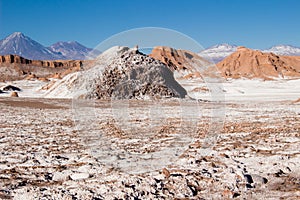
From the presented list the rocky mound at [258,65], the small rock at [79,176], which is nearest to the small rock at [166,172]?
the small rock at [79,176]

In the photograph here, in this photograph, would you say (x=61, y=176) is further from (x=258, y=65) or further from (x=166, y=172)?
(x=258, y=65)

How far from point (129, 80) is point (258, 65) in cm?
11041

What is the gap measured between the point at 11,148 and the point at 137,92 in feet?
65.9

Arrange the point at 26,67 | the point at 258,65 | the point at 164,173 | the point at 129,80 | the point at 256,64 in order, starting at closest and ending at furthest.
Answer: the point at 164,173 < the point at 129,80 < the point at 258,65 < the point at 256,64 < the point at 26,67

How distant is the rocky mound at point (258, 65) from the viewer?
120950mm

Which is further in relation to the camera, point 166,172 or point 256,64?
point 256,64

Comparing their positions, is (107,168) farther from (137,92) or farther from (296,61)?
(296,61)

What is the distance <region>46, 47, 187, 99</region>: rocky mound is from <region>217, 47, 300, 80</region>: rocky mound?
301 feet

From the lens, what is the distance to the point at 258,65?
130000 mm

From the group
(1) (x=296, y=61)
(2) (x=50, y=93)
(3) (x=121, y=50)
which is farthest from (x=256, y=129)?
(1) (x=296, y=61)

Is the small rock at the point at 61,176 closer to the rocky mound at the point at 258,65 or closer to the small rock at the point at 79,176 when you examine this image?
the small rock at the point at 79,176

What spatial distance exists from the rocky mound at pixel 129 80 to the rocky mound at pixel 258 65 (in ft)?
301

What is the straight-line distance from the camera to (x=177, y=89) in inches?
1171

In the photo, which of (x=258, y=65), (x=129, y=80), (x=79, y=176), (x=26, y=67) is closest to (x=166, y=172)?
(x=79, y=176)
